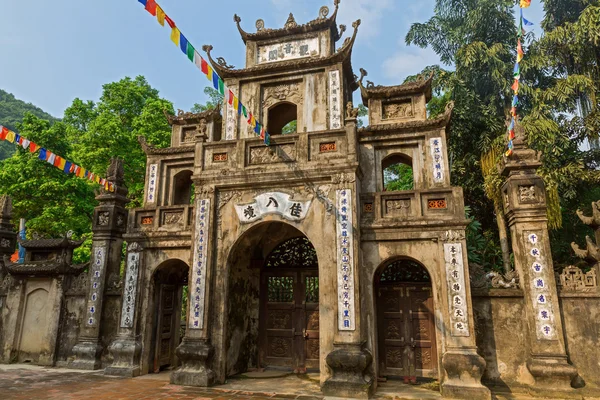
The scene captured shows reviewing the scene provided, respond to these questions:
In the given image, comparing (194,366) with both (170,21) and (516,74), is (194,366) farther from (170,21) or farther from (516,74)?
(516,74)

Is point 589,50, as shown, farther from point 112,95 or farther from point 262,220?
point 112,95

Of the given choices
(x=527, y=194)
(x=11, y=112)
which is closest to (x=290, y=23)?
(x=527, y=194)

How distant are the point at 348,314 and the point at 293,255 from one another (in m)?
3.30

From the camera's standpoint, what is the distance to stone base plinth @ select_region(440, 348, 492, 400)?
24.2 feet

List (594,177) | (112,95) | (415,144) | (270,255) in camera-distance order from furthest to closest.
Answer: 1. (112,95)
2. (594,177)
3. (270,255)
4. (415,144)

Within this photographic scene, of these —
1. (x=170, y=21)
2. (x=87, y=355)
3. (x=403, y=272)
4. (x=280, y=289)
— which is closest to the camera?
(x=170, y=21)

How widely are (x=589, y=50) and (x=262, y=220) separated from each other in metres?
14.7

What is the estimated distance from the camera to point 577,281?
27.2 feet

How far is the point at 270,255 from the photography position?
1113 centimetres

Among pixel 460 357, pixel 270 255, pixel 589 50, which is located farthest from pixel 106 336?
pixel 589 50

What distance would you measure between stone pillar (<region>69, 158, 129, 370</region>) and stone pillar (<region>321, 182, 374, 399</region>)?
6.71 meters

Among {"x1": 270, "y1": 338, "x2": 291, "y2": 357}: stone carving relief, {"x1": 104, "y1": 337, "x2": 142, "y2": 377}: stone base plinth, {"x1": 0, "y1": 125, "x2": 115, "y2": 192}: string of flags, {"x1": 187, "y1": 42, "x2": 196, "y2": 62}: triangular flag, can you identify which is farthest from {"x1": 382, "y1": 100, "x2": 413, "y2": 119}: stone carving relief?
{"x1": 104, "y1": 337, "x2": 142, "y2": 377}: stone base plinth

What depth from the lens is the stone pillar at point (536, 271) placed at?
304 inches

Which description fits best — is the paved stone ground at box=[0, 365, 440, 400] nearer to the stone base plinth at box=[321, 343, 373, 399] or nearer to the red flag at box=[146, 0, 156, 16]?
the stone base plinth at box=[321, 343, 373, 399]
